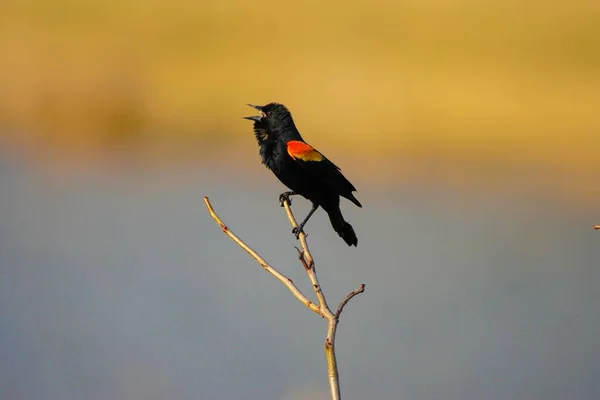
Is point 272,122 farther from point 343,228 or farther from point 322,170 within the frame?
point 343,228

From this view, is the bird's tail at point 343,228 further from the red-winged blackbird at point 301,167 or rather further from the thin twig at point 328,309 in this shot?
the thin twig at point 328,309

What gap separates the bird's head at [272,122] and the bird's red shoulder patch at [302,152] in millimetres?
113

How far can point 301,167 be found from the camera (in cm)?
335

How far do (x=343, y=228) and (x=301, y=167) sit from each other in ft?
0.96

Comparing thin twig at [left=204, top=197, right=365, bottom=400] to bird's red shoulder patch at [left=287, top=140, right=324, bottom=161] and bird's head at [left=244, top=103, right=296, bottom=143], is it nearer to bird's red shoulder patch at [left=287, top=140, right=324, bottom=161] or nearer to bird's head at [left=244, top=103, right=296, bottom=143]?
bird's red shoulder patch at [left=287, top=140, right=324, bottom=161]

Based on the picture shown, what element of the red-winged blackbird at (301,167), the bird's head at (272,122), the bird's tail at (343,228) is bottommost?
the bird's tail at (343,228)

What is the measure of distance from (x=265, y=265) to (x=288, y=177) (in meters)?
1.57

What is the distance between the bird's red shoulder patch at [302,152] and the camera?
3.33 metres

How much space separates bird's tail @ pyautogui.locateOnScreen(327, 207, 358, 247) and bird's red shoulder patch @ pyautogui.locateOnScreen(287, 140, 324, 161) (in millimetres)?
231

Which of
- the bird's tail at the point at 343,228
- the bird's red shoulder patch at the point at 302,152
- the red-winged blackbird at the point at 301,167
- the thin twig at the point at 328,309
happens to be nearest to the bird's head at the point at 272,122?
the red-winged blackbird at the point at 301,167

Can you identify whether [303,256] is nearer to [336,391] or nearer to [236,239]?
[236,239]

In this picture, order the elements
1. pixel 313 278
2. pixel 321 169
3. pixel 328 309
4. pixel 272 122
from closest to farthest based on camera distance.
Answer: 1. pixel 328 309
2. pixel 313 278
3. pixel 321 169
4. pixel 272 122

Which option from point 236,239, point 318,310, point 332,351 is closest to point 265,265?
point 236,239

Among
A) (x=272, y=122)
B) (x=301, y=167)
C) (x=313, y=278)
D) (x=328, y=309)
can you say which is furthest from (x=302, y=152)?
(x=328, y=309)
